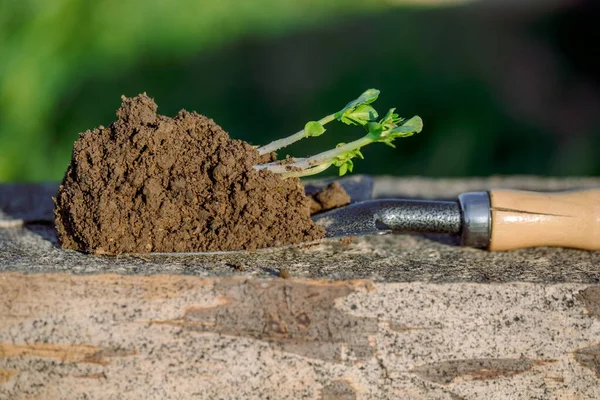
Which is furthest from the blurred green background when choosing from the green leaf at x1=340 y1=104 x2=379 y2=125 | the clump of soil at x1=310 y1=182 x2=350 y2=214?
the green leaf at x1=340 y1=104 x2=379 y2=125

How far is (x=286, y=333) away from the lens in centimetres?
156

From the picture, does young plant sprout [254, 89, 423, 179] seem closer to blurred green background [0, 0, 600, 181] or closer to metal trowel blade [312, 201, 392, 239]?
metal trowel blade [312, 201, 392, 239]

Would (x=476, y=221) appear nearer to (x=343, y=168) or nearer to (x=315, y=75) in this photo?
(x=343, y=168)

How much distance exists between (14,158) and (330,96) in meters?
1.97

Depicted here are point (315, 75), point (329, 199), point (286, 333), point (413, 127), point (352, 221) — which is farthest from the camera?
point (315, 75)

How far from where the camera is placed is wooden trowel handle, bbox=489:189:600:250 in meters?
1.91

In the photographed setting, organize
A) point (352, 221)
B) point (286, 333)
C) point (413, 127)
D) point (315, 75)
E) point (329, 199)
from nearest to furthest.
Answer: point (286, 333) < point (413, 127) < point (352, 221) < point (329, 199) < point (315, 75)

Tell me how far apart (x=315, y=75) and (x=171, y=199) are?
3.68 m

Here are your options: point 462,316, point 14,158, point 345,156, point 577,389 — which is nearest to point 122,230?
point 345,156

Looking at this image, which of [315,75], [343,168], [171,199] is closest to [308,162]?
[343,168]

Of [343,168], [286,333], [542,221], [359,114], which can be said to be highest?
[359,114]

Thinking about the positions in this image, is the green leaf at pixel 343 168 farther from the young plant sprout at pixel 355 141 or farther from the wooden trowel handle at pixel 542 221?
the wooden trowel handle at pixel 542 221

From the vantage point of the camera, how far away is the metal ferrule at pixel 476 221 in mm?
1909

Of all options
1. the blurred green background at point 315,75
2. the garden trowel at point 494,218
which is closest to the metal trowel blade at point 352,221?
the garden trowel at point 494,218
